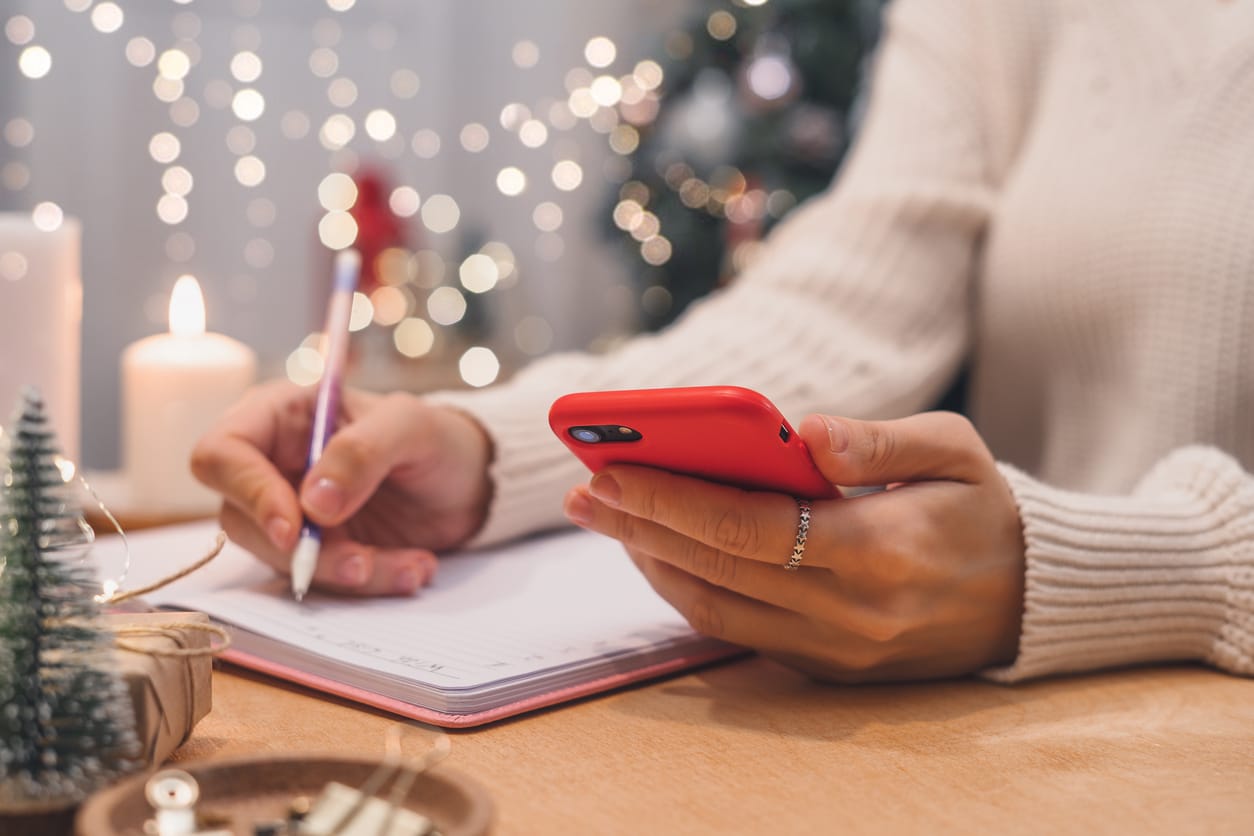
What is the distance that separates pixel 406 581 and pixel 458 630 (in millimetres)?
75

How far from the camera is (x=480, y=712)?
467 millimetres

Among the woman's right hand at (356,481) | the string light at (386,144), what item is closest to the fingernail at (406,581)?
the woman's right hand at (356,481)

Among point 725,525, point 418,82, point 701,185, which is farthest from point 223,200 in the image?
point 725,525

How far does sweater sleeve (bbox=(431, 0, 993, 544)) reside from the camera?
0.77 meters

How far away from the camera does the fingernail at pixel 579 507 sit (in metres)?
0.51

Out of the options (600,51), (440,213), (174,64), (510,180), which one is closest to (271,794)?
Result: (174,64)

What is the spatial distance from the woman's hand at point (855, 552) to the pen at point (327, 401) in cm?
16

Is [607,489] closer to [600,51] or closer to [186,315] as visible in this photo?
[186,315]

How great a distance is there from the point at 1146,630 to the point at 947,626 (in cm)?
13

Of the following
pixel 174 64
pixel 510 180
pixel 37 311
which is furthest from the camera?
pixel 510 180

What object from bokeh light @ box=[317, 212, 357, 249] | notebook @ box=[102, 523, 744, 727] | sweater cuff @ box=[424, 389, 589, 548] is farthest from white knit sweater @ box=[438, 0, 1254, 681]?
bokeh light @ box=[317, 212, 357, 249]

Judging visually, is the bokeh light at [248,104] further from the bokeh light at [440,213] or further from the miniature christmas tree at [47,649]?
the miniature christmas tree at [47,649]

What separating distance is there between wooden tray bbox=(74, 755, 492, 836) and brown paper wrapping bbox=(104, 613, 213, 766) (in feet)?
0.13

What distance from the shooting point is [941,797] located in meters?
0.41
